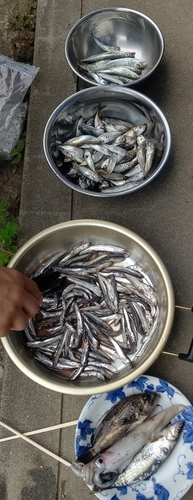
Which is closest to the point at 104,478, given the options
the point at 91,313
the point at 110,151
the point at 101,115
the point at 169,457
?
the point at 169,457

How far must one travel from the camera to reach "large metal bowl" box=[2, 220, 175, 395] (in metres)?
2.45

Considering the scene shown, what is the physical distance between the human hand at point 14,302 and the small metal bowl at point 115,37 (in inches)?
67.4

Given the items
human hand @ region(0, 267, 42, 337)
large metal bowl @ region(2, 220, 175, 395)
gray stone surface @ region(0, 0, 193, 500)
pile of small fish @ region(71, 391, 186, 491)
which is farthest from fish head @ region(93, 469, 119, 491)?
human hand @ region(0, 267, 42, 337)

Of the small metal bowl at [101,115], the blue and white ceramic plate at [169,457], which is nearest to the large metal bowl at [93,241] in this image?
the blue and white ceramic plate at [169,457]

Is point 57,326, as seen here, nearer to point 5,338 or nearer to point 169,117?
point 5,338

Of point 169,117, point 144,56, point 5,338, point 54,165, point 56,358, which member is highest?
point 144,56

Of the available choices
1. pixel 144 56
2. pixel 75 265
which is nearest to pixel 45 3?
pixel 144 56

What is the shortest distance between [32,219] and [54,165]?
0.47 m

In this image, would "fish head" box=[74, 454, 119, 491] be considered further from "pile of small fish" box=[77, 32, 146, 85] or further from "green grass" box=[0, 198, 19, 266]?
"pile of small fish" box=[77, 32, 146, 85]

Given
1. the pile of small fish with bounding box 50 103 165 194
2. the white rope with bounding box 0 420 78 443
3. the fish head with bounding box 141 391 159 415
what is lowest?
the white rope with bounding box 0 420 78 443

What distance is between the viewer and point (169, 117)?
11.0ft

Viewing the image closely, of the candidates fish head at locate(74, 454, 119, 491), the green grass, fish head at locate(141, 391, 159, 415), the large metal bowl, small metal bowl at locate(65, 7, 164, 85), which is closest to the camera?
the large metal bowl

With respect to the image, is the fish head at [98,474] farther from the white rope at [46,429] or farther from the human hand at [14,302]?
the human hand at [14,302]

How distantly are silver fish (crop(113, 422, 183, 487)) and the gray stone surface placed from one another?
0.60ft
